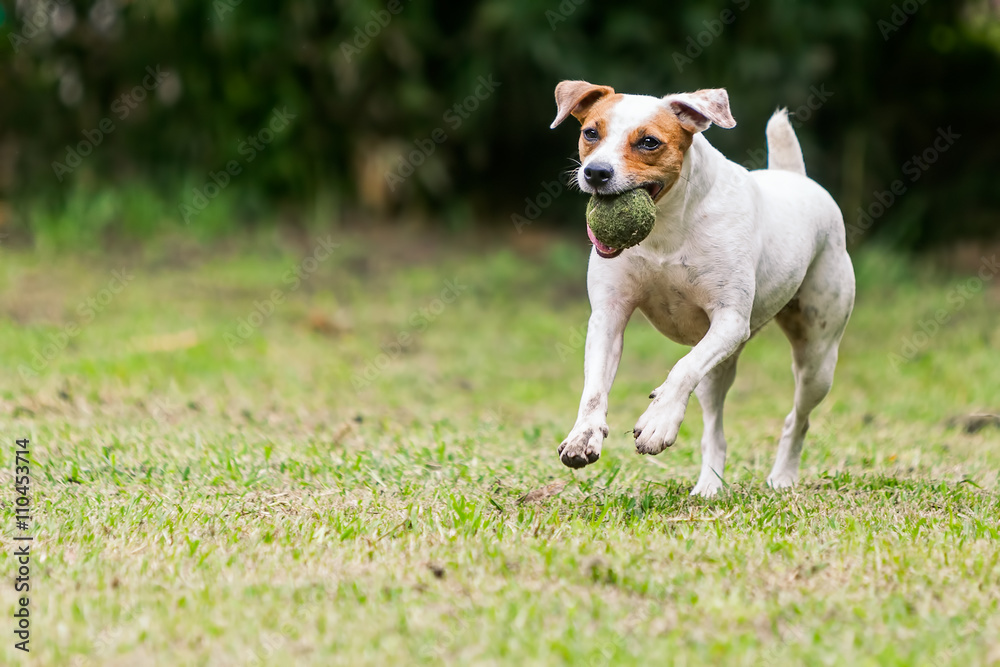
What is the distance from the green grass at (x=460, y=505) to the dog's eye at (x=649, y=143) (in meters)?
1.28

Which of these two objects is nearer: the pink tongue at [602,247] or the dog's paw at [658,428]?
the dog's paw at [658,428]

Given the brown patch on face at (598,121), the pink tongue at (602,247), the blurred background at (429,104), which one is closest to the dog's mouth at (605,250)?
the pink tongue at (602,247)

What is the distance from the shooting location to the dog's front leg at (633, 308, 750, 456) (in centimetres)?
403

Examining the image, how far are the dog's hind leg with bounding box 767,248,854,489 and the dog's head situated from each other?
1056 millimetres

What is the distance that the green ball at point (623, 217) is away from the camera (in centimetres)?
405

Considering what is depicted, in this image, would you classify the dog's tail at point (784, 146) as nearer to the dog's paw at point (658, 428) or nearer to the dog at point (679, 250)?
the dog at point (679, 250)

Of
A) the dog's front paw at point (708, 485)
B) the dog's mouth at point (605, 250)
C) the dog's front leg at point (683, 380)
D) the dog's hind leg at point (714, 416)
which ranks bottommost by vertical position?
the dog's front paw at point (708, 485)

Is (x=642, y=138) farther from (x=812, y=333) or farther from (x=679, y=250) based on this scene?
(x=812, y=333)

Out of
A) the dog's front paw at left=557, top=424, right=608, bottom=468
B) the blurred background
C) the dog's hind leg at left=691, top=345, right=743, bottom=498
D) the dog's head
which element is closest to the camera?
the dog's front paw at left=557, top=424, right=608, bottom=468

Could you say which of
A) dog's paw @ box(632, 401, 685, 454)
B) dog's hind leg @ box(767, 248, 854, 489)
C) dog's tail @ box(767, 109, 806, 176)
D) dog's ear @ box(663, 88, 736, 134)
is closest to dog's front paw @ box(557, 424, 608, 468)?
dog's paw @ box(632, 401, 685, 454)

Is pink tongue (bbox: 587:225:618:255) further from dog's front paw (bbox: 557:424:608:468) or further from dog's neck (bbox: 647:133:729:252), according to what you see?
dog's front paw (bbox: 557:424:608:468)

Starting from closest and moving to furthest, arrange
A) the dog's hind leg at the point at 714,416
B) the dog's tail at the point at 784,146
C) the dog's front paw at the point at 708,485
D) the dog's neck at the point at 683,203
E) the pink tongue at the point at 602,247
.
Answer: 1. the pink tongue at the point at 602,247
2. the dog's neck at the point at 683,203
3. the dog's front paw at the point at 708,485
4. the dog's hind leg at the point at 714,416
5. the dog's tail at the point at 784,146

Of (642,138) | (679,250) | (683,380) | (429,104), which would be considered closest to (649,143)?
(642,138)

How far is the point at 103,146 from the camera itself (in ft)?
42.0
